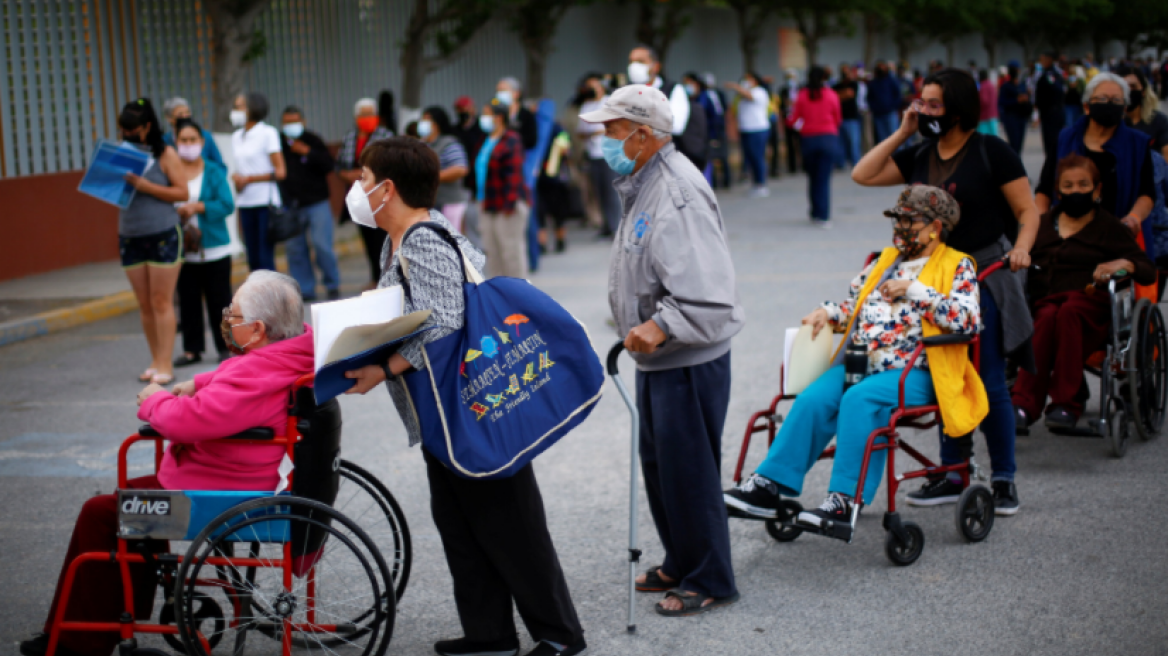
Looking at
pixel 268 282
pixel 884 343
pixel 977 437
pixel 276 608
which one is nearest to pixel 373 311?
pixel 268 282

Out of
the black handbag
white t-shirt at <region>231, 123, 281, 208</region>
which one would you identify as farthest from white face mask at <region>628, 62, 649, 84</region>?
the black handbag

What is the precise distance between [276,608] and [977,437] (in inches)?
166

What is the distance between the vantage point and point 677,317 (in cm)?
383

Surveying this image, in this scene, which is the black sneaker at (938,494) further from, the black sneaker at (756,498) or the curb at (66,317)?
the curb at (66,317)

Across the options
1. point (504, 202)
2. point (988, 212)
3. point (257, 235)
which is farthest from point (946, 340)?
point (257, 235)

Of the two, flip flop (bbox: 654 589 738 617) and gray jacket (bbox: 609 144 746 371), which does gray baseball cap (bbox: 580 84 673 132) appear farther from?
flip flop (bbox: 654 589 738 617)

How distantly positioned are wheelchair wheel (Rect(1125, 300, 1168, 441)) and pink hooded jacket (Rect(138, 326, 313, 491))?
13.9ft

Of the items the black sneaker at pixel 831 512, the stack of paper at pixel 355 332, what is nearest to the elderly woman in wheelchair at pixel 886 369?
the black sneaker at pixel 831 512

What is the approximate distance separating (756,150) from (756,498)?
1579 cm

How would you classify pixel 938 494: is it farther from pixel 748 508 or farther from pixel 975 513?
pixel 748 508

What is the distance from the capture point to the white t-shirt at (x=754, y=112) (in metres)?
18.5

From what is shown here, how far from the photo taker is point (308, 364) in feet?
11.9

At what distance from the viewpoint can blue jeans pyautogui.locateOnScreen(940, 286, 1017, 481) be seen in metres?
5.02

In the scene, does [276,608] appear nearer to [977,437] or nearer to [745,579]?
[745,579]
